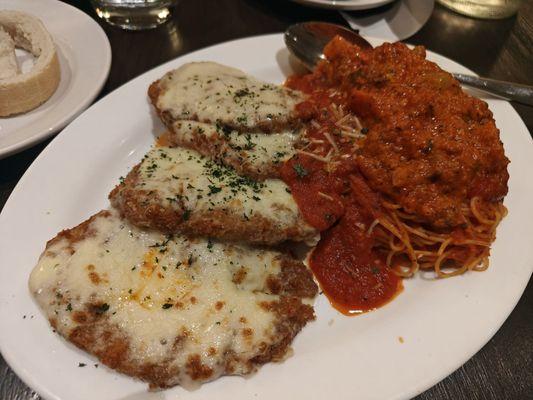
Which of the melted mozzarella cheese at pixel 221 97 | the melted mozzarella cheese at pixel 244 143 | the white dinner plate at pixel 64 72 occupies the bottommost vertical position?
the white dinner plate at pixel 64 72

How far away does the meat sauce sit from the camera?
257 centimetres

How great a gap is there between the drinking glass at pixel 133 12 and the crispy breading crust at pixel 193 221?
8.99ft

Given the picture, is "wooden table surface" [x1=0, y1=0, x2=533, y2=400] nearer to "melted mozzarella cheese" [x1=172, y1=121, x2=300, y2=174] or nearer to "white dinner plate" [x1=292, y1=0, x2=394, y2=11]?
"white dinner plate" [x1=292, y1=0, x2=394, y2=11]

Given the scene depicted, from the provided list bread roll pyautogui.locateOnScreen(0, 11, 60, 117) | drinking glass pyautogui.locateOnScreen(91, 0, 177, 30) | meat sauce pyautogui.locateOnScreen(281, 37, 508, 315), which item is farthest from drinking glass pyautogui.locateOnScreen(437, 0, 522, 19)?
bread roll pyautogui.locateOnScreen(0, 11, 60, 117)

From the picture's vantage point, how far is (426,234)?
2.69m

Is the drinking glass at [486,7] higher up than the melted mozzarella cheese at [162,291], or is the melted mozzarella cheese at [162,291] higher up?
the drinking glass at [486,7]

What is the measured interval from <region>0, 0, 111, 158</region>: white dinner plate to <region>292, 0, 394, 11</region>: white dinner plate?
6.65 feet

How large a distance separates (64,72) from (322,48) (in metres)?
2.28

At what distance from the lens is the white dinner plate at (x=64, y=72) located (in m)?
3.28

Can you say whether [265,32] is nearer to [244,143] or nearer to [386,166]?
[244,143]

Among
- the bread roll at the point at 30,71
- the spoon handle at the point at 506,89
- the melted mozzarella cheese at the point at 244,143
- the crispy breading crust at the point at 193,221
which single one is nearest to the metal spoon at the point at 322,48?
the spoon handle at the point at 506,89

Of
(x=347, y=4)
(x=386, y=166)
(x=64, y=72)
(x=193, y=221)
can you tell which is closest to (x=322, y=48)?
(x=347, y=4)

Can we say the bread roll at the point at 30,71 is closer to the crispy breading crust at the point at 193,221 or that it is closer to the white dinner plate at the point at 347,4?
the crispy breading crust at the point at 193,221

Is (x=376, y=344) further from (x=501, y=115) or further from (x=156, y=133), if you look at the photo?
(x=156, y=133)
